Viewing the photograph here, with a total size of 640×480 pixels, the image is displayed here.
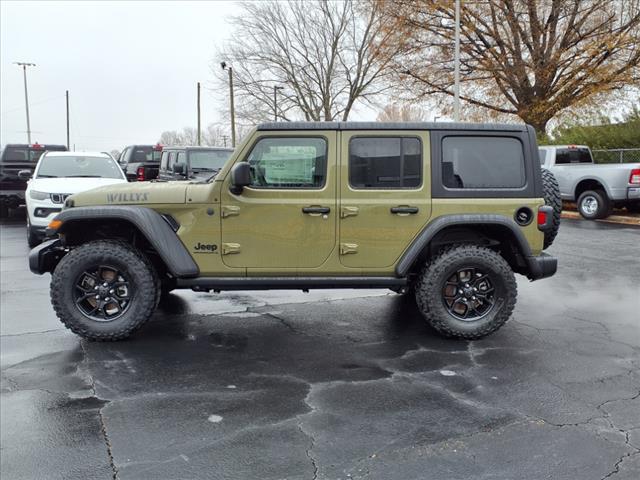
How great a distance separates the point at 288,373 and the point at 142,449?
1368 millimetres

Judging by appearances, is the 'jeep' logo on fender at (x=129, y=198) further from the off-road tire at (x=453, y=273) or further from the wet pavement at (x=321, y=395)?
the off-road tire at (x=453, y=273)

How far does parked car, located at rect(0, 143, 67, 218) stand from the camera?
48.1ft

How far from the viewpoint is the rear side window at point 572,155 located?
15.6m

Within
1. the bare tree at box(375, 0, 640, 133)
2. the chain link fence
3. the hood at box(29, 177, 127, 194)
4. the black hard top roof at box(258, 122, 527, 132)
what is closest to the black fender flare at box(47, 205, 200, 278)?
the black hard top roof at box(258, 122, 527, 132)

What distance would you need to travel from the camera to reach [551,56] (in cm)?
2028

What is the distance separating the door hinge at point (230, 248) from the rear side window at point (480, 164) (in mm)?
1908

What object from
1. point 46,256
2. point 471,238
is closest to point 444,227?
point 471,238

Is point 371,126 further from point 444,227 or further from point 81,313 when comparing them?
point 81,313

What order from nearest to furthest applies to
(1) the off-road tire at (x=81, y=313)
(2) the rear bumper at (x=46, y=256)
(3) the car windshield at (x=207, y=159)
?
1. (1) the off-road tire at (x=81, y=313)
2. (2) the rear bumper at (x=46, y=256)
3. (3) the car windshield at (x=207, y=159)

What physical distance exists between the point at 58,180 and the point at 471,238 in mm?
8106

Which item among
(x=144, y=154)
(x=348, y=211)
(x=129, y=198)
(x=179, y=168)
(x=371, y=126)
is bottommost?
(x=348, y=211)

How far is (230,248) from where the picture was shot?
4918 millimetres

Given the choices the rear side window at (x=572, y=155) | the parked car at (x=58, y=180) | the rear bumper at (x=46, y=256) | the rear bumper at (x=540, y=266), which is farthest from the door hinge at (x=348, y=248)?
the rear side window at (x=572, y=155)

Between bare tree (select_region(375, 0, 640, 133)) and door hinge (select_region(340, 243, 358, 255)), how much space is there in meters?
17.6
